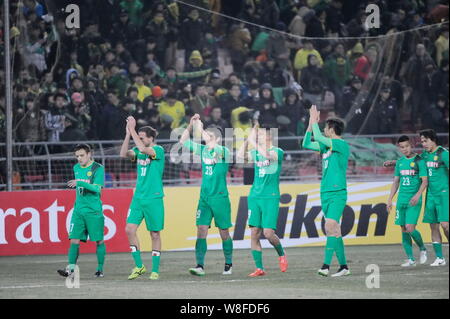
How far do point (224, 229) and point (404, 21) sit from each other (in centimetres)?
885

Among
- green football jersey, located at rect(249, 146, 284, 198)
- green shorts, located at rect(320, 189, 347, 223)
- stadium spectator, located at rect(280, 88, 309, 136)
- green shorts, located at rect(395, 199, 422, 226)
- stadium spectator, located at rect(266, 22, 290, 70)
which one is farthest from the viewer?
stadium spectator, located at rect(266, 22, 290, 70)

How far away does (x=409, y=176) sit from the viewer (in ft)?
43.0

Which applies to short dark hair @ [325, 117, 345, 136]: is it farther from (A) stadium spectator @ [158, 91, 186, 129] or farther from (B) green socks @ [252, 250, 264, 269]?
(A) stadium spectator @ [158, 91, 186, 129]

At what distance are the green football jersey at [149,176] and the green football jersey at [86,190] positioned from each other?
58cm

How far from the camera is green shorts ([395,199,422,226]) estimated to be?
13.0 m

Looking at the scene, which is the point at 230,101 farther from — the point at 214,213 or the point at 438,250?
the point at 438,250

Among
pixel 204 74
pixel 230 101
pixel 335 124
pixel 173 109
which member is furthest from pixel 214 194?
pixel 204 74

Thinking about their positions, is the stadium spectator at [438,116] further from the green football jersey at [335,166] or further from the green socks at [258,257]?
the green socks at [258,257]

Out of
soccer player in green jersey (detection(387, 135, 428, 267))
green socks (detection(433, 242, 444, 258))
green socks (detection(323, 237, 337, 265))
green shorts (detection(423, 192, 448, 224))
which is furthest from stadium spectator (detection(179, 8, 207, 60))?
green socks (detection(323, 237, 337, 265))

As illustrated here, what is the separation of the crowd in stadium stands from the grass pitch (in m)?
3.14

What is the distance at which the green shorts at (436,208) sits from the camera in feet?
42.1

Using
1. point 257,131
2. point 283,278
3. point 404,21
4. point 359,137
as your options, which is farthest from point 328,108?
point 283,278

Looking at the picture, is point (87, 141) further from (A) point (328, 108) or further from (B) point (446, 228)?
(B) point (446, 228)

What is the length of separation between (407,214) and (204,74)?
6.18m
